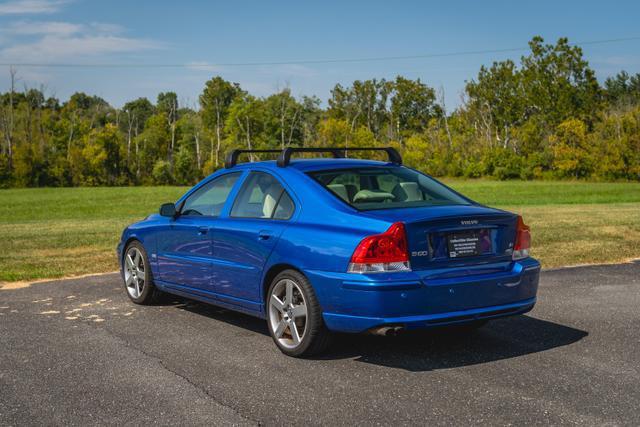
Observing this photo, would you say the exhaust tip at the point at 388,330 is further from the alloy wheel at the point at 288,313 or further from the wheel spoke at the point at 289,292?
the wheel spoke at the point at 289,292

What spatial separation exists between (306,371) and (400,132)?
120 meters

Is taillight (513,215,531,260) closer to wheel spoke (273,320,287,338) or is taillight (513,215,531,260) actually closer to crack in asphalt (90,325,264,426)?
wheel spoke (273,320,287,338)

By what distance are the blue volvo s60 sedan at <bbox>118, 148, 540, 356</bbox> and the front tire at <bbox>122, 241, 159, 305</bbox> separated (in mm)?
918

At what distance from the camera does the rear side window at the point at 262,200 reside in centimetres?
632

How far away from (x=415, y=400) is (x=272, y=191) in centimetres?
242

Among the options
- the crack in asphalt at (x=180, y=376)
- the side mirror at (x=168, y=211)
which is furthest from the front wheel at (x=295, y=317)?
the side mirror at (x=168, y=211)

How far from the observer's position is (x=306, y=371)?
18.2 feet

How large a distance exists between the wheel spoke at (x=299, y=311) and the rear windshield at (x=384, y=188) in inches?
33.6

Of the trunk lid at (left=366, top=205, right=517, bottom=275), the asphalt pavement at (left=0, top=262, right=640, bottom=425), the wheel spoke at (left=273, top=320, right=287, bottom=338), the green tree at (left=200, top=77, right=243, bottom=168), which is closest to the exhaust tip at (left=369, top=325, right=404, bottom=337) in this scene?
the asphalt pavement at (left=0, top=262, right=640, bottom=425)

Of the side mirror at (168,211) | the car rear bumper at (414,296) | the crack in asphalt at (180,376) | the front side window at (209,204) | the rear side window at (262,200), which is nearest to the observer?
the crack in asphalt at (180,376)

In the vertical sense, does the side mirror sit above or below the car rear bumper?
above

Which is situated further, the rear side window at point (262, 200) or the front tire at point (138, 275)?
the front tire at point (138, 275)

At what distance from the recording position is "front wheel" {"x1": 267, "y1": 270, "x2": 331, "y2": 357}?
5.70m

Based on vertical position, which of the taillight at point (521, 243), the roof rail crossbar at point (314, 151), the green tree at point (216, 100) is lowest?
the taillight at point (521, 243)
